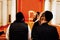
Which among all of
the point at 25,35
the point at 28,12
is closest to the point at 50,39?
the point at 25,35

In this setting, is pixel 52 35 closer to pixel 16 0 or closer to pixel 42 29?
pixel 42 29

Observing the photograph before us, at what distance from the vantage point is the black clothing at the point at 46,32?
2.71 metres

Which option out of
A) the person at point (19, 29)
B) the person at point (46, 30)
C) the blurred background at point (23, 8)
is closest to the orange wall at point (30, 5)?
the blurred background at point (23, 8)

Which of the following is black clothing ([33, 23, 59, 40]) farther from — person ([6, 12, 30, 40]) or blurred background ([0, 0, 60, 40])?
blurred background ([0, 0, 60, 40])

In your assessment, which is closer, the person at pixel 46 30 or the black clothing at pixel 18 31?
the person at pixel 46 30

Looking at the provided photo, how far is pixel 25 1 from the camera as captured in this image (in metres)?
7.22

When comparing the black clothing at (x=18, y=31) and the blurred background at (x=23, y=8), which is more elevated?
the blurred background at (x=23, y=8)

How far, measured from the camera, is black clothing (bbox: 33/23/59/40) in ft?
8.88

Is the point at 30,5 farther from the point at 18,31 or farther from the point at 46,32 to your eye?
the point at 46,32

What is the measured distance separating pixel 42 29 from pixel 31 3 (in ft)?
15.1

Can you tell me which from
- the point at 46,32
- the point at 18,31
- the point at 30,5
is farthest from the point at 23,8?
the point at 46,32

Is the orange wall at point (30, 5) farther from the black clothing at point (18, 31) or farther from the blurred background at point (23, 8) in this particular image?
the black clothing at point (18, 31)

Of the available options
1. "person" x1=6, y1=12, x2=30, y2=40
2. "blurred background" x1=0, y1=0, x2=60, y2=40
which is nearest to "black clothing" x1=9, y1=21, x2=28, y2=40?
"person" x1=6, y1=12, x2=30, y2=40

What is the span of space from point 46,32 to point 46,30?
0.09 ft
